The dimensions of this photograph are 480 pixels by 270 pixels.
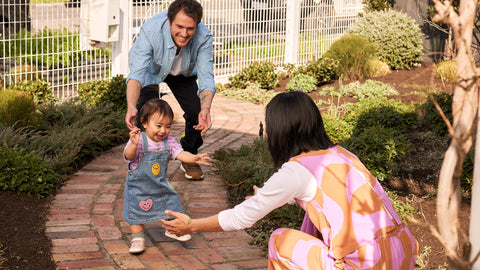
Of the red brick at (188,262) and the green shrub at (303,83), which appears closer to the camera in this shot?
the red brick at (188,262)

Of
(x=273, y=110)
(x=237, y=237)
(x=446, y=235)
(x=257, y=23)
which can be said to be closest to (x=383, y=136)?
(x=237, y=237)

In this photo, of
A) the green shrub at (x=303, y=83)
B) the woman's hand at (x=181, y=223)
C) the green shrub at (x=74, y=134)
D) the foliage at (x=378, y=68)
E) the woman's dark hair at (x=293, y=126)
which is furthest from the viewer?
the foliage at (x=378, y=68)

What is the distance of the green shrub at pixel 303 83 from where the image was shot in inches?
359

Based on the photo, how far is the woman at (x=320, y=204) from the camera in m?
2.52

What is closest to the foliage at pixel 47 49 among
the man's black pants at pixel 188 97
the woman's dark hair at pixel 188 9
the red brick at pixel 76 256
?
the man's black pants at pixel 188 97

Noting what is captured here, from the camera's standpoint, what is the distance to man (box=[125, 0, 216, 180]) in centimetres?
414

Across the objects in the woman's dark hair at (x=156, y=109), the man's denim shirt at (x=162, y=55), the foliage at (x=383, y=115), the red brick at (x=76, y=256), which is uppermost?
the man's denim shirt at (x=162, y=55)

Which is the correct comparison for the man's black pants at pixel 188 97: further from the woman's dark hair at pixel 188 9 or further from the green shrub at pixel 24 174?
the green shrub at pixel 24 174

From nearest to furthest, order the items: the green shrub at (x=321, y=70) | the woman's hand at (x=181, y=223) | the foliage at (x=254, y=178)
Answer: the woman's hand at (x=181, y=223), the foliage at (x=254, y=178), the green shrub at (x=321, y=70)

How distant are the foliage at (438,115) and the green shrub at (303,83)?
2599 mm

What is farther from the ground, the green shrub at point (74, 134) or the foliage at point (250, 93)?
the foliage at point (250, 93)

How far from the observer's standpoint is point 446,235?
Result: 5.00ft

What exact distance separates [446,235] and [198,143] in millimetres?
3680

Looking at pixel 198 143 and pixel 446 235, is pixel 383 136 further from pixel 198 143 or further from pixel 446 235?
pixel 446 235
